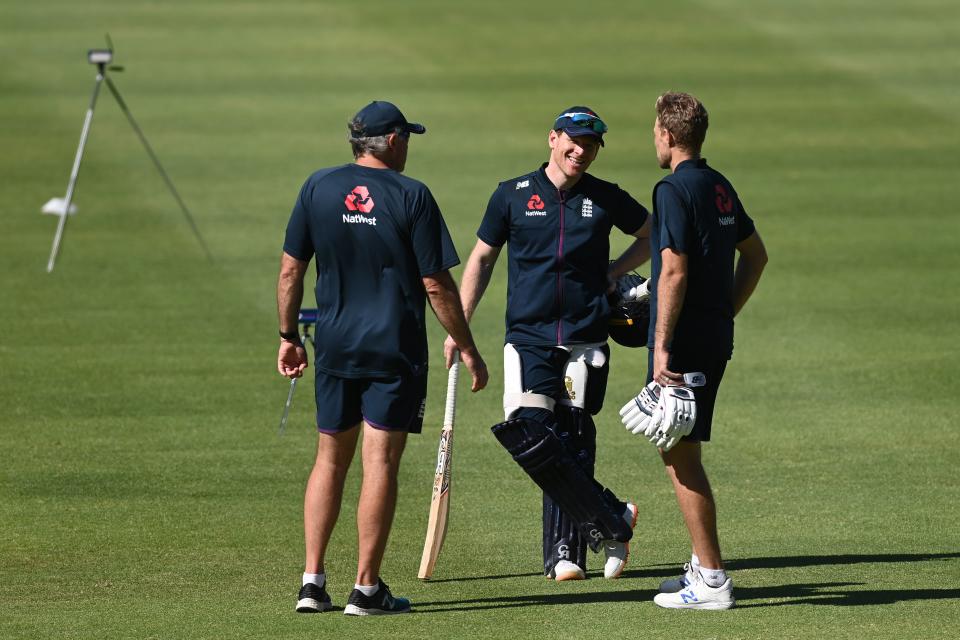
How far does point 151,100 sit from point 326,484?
16.7m

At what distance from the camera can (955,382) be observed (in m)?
12.4

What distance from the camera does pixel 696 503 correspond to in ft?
24.7

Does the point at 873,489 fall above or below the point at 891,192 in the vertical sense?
below

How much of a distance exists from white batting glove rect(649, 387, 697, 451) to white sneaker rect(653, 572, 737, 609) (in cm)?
70

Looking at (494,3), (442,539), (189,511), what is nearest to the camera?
(442,539)

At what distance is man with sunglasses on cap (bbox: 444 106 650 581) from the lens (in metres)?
8.30

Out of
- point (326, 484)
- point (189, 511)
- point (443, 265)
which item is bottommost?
point (189, 511)

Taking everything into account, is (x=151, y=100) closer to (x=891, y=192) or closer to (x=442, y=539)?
(x=891, y=192)

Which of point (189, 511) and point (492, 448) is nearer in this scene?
point (189, 511)

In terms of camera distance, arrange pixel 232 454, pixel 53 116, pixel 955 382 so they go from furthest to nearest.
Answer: pixel 53 116, pixel 955 382, pixel 232 454

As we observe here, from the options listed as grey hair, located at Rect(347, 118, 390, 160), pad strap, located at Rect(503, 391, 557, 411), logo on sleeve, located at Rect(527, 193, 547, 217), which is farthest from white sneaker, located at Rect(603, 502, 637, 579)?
grey hair, located at Rect(347, 118, 390, 160)

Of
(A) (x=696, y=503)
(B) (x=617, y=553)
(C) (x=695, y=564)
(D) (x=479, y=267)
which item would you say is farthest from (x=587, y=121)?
(C) (x=695, y=564)

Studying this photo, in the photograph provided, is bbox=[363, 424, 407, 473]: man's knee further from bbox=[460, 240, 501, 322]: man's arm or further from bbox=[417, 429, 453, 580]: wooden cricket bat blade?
bbox=[460, 240, 501, 322]: man's arm

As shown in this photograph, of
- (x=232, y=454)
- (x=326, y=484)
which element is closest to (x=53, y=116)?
(x=232, y=454)
